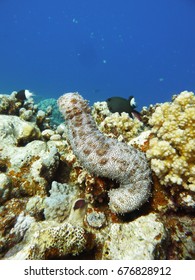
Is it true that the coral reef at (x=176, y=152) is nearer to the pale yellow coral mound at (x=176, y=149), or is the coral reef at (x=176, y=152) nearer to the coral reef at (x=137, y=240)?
the pale yellow coral mound at (x=176, y=149)

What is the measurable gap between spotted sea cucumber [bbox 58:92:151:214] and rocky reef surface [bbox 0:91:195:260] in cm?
4

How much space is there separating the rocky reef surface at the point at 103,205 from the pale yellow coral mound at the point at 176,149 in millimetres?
13

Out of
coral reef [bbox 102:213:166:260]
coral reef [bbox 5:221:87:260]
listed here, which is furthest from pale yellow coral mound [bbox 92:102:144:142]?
coral reef [bbox 5:221:87:260]

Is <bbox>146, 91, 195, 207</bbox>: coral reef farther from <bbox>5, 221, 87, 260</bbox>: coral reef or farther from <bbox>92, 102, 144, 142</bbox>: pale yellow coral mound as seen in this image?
<bbox>5, 221, 87, 260</bbox>: coral reef

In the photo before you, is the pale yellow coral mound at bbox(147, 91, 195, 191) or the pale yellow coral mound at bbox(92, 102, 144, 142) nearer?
the pale yellow coral mound at bbox(147, 91, 195, 191)

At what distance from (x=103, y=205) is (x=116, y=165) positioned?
32.2 inches

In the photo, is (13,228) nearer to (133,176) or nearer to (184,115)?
(133,176)

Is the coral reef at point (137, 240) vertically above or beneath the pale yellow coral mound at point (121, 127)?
beneath

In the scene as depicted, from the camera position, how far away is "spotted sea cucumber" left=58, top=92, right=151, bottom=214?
289 centimetres

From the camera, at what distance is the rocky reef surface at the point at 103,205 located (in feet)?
8.34

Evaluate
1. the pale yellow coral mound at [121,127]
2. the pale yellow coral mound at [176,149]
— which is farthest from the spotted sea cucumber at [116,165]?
the pale yellow coral mound at [121,127]

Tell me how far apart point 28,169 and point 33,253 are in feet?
6.43

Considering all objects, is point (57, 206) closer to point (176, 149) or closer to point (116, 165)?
point (116, 165)

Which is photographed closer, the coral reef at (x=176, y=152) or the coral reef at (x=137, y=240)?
the coral reef at (x=137, y=240)
